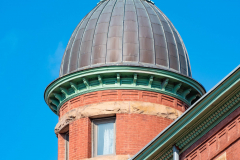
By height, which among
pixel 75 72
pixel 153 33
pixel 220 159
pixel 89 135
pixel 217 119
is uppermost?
pixel 153 33

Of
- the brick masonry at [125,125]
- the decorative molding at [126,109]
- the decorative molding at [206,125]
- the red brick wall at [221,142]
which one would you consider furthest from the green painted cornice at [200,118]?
the decorative molding at [126,109]

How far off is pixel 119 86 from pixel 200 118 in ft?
34.5

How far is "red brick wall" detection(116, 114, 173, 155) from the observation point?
2870cm

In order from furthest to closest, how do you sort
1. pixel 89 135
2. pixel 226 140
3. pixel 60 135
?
pixel 60 135 → pixel 89 135 → pixel 226 140

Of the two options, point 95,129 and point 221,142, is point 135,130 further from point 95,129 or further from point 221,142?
point 221,142

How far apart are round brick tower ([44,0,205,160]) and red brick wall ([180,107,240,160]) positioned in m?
8.98

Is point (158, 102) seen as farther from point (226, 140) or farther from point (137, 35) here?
point (226, 140)

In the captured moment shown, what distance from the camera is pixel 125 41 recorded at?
30.3 metres

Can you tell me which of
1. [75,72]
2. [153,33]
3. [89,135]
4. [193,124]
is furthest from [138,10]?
[193,124]

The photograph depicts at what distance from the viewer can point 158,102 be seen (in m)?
29.8

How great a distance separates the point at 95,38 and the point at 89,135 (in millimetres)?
4609

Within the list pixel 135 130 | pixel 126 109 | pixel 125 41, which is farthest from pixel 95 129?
pixel 125 41

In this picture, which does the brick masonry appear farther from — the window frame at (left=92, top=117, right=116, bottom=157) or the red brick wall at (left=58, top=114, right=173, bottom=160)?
the window frame at (left=92, top=117, right=116, bottom=157)

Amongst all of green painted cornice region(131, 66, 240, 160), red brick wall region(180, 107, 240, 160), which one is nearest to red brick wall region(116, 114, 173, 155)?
green painted cornice region(131, 66, 240, 160)
